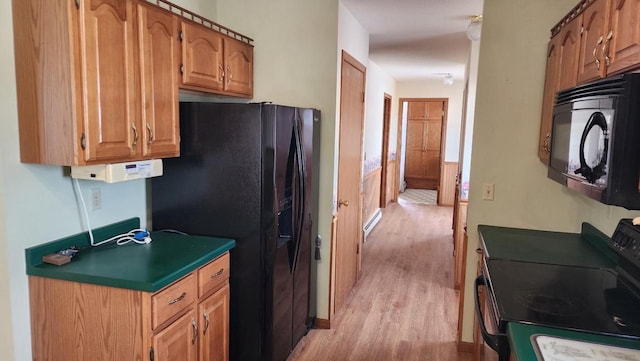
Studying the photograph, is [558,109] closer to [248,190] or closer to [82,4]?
[248,190]

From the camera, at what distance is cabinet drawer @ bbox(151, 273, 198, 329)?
68.1 inches

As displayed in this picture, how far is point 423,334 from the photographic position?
3.15 meters

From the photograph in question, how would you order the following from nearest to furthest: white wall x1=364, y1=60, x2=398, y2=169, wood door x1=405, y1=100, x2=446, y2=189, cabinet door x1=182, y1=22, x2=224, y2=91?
cabinet door x1=182, y1=22, x2=224, y2=91
white wall x1=364, y1=60, x2=398, y2=169
wood door x1=405, y1=100, x2=446, y2=189

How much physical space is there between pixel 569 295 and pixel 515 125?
1.30 m

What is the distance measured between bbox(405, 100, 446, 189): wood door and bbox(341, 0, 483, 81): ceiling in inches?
127

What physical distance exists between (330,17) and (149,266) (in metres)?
2.00

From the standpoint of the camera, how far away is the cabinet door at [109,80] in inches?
65.6

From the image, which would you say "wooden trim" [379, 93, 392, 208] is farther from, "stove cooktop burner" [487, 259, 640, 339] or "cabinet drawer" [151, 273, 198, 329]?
"cabinet drawer" [151, 273, 198, 329]

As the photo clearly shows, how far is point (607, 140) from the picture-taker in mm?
1396

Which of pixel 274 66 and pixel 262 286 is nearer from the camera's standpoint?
pixel 262 286

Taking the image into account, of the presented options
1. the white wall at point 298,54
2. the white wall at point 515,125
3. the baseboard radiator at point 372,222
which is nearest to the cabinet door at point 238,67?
the white wall at point 298,54

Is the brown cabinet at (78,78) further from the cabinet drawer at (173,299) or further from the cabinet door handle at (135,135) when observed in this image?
the cabinet drawer at (173,299)

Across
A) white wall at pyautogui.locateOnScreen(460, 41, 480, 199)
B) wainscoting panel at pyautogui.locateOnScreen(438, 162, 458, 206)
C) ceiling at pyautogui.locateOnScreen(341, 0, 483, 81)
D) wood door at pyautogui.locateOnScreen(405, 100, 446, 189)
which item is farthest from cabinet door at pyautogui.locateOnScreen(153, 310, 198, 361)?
wood door at pyautogui.locateOnScreen(405, 100, 446, 189)

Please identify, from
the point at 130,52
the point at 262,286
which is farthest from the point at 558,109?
the point at 130,52
